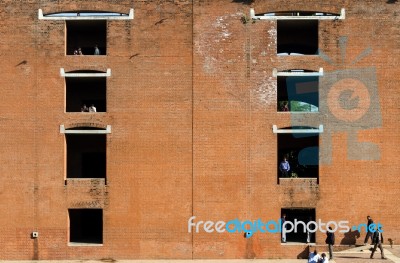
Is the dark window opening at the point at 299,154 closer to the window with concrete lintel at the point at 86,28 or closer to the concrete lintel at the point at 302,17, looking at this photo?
the concrete lintel at the point at 302,17

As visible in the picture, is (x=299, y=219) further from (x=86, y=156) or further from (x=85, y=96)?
(x=85, y=96)

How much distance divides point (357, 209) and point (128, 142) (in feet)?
39.5

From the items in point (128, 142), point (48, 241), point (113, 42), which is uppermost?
point (113, 42)

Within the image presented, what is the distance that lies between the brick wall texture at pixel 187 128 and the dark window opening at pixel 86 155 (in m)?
1.95

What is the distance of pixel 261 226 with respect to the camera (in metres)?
27.4

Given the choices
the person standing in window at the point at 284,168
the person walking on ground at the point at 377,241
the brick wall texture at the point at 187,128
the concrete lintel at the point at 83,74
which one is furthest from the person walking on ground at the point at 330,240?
the concrete lintel at the point at 83,74

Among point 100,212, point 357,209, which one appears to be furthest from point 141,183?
point 357,209

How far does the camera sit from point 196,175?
27.5 metres

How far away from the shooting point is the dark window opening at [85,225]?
96.2 ft

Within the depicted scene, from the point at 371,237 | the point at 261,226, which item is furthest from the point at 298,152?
the point at 371,237

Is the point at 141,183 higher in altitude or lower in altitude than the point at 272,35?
lower

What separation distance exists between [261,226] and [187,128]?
20.3ft

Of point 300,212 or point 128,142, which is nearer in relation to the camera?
point 128,142

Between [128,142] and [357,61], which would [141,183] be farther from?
[357,61]
